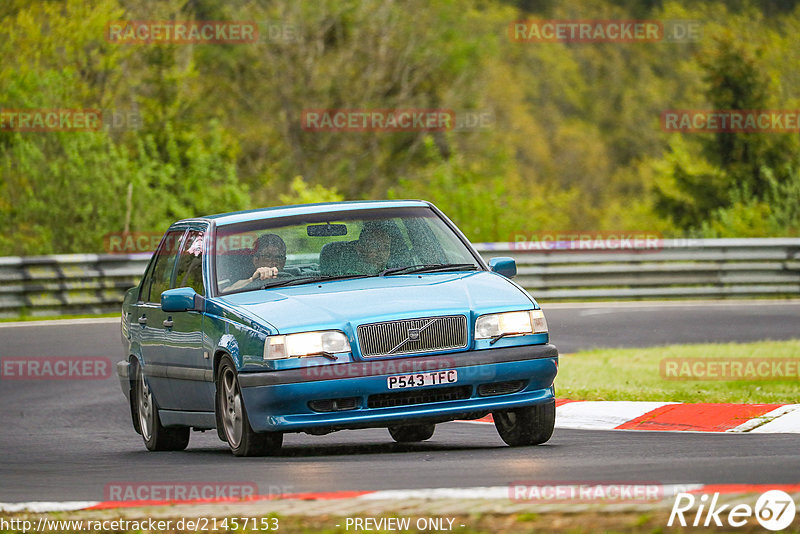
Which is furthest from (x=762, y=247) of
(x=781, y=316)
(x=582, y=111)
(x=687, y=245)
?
(x=582, y=111)

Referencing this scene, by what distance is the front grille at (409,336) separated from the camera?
8.65 meters

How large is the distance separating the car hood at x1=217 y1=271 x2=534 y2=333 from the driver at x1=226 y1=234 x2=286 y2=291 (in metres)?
0.16

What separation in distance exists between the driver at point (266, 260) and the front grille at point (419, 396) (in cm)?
130

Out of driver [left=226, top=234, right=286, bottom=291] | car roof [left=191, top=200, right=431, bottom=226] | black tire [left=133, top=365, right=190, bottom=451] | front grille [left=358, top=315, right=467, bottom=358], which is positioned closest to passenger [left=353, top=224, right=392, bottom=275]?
car roof [left=191, top=200, right=431, bottom=226]

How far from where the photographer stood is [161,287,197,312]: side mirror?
31.5 feet

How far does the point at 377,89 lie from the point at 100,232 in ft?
61.2

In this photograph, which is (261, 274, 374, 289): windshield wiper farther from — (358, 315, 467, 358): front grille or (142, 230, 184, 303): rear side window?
(142, 230, 184, 303): rear side window

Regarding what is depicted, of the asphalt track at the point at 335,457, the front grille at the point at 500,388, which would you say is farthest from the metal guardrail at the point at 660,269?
the front grille at the point at 500,388

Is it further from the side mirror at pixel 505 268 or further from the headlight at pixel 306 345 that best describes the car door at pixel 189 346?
the side mirror at pixel 505 268

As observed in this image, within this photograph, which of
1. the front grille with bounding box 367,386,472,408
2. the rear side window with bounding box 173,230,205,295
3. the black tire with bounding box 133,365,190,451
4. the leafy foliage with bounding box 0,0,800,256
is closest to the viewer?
the front grille with bounding box 367,386,472,408

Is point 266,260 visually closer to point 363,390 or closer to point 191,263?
point 191,263

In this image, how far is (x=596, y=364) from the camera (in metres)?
14.7

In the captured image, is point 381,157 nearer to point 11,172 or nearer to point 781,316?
point 11,172

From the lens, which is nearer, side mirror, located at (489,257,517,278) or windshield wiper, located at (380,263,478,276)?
windshield wiper, located at (380,263,478,276)
